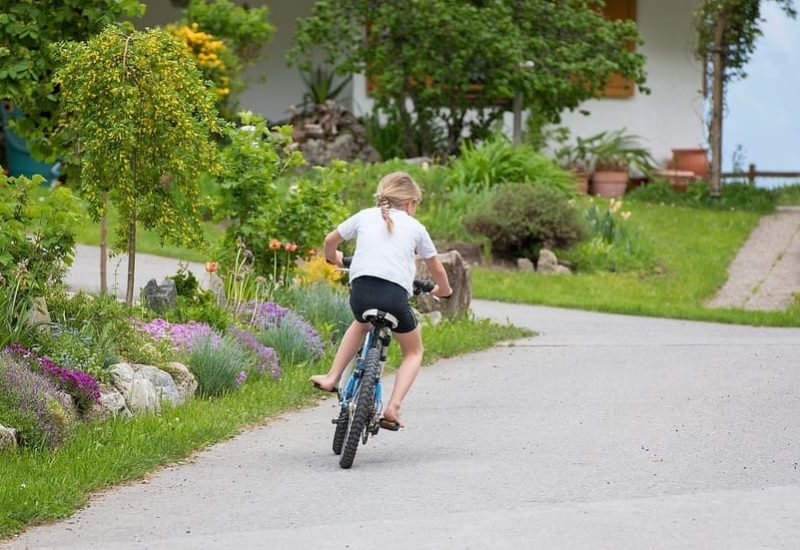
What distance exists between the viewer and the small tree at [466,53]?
26141 millimetres

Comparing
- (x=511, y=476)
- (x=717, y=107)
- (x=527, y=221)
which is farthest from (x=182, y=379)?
(x=717, y=107)

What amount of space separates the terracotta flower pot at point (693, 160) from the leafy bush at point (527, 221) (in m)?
Answer: 9.82

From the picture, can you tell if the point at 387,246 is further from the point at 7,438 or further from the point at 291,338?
the point at 291,338

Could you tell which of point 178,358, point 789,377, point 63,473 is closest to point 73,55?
point 178,358

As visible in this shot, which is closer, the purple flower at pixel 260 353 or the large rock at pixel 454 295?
the purple flower at pixel 260 353

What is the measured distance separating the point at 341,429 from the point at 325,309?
15.0 ft

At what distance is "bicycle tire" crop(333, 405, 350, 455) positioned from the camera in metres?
8.58

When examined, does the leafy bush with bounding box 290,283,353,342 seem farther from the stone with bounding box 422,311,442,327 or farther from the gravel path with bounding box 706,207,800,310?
the gravel path with bounding box 706,207,800,310

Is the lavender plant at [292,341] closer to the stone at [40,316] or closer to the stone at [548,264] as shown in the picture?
the stone at [40,316]

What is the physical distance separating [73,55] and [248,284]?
281 centimetres

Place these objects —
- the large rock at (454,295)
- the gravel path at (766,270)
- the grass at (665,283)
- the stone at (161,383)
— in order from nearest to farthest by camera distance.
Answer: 1. the stone at (161,383)
2. the large rock at (454,295)
3. the grass at (665,283)
4. the gravel path at (766,270)

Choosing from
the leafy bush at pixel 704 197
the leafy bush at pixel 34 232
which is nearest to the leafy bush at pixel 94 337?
the leafy bush at pixel 34 232

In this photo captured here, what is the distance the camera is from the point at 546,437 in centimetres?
949

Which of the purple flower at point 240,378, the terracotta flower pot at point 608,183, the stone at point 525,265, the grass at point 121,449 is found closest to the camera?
the grass at point 121,449
